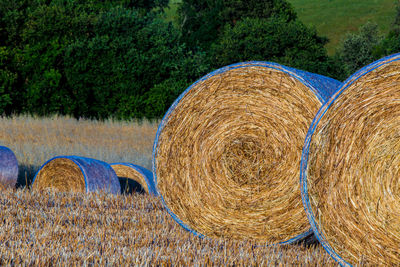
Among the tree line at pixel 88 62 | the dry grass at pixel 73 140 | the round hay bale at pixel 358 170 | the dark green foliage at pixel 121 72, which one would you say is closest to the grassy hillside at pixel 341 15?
the tree line at pixel 88 62

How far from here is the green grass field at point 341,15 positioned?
235ft

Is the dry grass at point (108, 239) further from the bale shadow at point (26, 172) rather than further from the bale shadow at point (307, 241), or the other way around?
the bale shadow at point (26, 172)

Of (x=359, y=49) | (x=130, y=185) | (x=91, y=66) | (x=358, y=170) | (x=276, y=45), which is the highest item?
(x=358, y=170)

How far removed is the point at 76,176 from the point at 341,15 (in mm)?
75186

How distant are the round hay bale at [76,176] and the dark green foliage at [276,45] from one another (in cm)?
1998

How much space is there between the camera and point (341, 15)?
3083 inches

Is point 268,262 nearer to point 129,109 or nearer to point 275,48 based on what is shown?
point 129,109

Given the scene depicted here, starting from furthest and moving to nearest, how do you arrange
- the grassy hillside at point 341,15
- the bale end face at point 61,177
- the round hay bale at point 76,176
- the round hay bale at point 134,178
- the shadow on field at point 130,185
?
the grassy hillside at point 341,15, the shadow on field at point 130,185, the round hay bale at point 134,178, the bale end face at point 61,177, the round hay bale at point 76,176

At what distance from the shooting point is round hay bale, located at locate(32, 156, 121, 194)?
869 cm

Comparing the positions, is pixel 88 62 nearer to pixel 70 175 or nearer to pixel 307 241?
pixel 70 175

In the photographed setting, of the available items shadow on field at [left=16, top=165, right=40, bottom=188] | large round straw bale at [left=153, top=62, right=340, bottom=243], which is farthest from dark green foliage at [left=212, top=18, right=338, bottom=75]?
large round straw bale at [left=153, top=62, right=340, bottom=243]

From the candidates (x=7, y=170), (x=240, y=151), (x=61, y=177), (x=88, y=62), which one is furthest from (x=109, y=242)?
(x=88, y=62)

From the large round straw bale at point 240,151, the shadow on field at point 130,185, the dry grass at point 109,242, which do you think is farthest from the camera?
the shadow on field at point 130,185

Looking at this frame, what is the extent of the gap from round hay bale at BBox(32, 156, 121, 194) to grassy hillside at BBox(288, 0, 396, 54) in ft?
206
